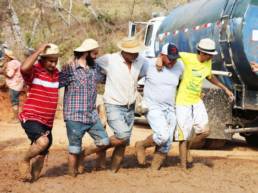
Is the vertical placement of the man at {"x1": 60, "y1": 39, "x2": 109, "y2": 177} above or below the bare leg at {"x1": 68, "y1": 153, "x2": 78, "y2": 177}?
above

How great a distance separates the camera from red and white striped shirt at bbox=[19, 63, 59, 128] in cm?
623

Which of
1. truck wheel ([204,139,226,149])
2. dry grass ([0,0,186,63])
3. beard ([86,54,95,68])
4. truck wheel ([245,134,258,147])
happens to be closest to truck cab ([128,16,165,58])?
truck wheel ([245,134,258,147])

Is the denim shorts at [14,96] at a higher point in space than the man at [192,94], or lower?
lower

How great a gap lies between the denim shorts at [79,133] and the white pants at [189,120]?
3.39ft

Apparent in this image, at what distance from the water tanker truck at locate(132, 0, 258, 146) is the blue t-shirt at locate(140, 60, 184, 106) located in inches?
21.9

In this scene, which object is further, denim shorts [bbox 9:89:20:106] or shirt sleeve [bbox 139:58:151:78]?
denim shorts [bbox 9:89:20:106]

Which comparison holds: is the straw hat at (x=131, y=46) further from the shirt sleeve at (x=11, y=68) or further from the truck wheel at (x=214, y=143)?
the shirt sleeve at (x=11, y=68)

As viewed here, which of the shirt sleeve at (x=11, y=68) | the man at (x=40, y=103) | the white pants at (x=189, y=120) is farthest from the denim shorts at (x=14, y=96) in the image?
the man at (x=40, y=103)

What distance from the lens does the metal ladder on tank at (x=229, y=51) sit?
875 centimetres

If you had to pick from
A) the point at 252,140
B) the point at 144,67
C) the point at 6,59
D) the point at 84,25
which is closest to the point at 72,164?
the point at 144,67

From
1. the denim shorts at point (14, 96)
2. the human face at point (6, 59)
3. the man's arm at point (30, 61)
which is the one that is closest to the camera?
the man's arm at point (30, 61)

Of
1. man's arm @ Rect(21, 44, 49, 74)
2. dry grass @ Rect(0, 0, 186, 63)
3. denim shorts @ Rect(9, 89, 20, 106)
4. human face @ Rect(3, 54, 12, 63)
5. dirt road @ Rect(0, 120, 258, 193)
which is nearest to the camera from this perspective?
man's arm @ Rect(21, 44, 49, 74)

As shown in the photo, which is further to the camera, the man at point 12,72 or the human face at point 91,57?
the man at point 12,72

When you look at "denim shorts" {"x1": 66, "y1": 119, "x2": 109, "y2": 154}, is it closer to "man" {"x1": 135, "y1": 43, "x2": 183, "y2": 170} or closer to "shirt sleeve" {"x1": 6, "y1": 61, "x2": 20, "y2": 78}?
"man" {"x1": 135, "y1": 43, "x2": 183, "y2": 170}
